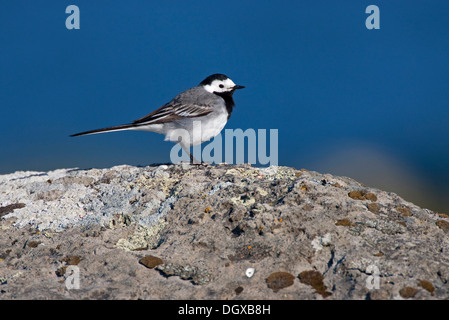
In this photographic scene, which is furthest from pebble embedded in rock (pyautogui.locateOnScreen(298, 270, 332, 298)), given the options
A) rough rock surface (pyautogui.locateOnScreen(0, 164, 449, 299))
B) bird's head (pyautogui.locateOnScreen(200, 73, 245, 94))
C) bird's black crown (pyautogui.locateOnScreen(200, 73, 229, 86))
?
bird's black crown (pyautogui.locateOnScreen(200, 73, 229, 86))

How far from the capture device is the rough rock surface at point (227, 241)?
4320mm

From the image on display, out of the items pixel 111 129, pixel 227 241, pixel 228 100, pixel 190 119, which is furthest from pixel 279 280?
pixel 228 100

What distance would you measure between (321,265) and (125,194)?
3.57 m

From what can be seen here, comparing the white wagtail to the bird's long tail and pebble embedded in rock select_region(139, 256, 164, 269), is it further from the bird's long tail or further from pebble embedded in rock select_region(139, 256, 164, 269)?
pebble embedded in rock select_region(139, 256, 164, 269)

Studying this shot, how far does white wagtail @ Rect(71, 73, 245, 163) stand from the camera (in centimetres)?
844

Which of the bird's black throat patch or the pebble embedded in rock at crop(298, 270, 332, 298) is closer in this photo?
the pebble embedded in rock at crop(298, 270, 332, 298)

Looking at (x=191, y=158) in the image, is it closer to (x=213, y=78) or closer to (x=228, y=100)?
(x=228, y=100)

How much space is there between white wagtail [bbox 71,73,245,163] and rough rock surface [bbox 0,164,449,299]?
160cm

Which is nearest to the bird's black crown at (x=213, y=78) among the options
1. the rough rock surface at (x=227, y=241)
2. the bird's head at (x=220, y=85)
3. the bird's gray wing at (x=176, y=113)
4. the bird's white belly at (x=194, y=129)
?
the bird's head at (x=220, y=85)

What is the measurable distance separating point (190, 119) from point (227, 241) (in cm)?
395

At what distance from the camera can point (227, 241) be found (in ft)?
16.6

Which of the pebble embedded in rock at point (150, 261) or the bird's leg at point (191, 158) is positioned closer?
the pebble embedded in rock at point (150, 261)

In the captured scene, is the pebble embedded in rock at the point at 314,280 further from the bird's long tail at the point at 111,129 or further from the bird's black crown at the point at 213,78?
the bird's black crown at the point at 213,78
